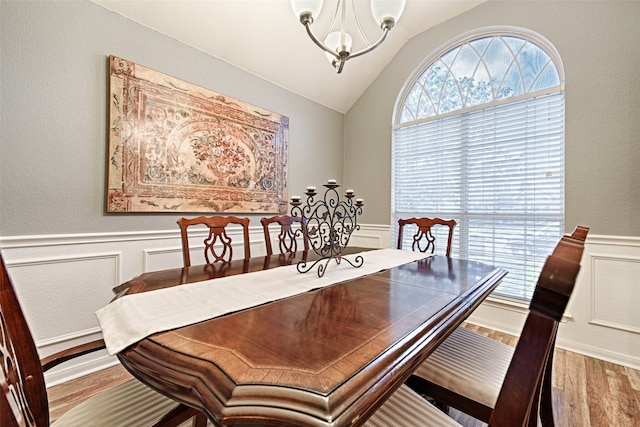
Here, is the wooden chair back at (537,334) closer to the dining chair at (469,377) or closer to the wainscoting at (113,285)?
the dining chair at (469,377)

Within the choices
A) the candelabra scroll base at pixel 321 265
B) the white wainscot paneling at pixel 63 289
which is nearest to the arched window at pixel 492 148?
the candelabra scroll base at pixel 321 265

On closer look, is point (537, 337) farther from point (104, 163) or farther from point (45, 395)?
point (104, 163)

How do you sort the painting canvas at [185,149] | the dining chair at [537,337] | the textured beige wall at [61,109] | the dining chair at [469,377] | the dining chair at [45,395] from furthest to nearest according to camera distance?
the painting canvas at [185,149]
the textured beige wall at [61,109]
the dining chair at [469,377]
the dining chair at [45,395]
the dining chair at [537,337]

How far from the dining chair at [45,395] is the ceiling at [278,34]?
7.39 feet

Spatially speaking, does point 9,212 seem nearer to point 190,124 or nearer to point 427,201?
point 190,124

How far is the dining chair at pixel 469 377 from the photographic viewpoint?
37.1 inches

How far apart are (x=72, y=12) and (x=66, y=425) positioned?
2.35 metres

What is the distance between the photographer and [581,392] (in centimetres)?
170

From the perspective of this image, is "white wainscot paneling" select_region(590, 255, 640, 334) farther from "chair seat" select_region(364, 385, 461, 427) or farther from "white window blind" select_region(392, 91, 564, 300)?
"chair seat" select_region(364, 385, 461, 427)

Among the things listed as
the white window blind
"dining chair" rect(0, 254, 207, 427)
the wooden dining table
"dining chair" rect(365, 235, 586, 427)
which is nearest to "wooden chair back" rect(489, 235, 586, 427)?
"dining chair" rect(365, 235, 586, 427)

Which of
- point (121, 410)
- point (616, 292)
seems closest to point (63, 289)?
point (121, 410)

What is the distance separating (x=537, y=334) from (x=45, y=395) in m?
1.10

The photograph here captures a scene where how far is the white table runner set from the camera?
740mm

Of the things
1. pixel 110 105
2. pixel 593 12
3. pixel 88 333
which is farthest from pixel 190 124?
pixel 593 12
